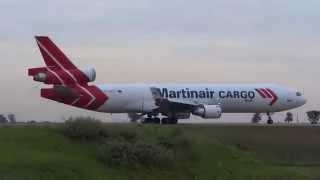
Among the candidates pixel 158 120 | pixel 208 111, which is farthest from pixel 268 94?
pixel 158 120

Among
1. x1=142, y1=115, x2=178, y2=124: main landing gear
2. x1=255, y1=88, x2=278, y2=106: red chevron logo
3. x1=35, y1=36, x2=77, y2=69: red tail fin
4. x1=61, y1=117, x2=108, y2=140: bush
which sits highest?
x1=35, y1=36, x2=77, y2=69: red tail fin

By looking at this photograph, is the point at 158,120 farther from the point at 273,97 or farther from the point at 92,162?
the point at 92,162

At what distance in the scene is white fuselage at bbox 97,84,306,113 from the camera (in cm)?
5894

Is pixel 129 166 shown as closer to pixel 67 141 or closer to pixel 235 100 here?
pixel 67 141

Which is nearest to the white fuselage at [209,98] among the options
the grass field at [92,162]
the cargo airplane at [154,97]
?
the cargo airplane at [154,97]

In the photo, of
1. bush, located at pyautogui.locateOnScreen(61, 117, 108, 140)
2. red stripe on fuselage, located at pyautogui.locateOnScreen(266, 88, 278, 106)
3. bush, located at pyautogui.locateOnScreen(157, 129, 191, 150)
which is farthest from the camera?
red stripe on fuselage, located at pyautogui.locateOnScreen(266, 88, 278, 106)

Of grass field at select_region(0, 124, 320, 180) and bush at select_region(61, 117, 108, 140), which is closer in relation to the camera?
grass field at select_region(0, 124, 320, 180)

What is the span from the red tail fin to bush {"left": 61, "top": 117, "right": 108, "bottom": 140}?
24.8 meters

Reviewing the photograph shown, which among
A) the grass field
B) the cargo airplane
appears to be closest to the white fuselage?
the cargo airplane

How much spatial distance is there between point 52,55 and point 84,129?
26706 mm

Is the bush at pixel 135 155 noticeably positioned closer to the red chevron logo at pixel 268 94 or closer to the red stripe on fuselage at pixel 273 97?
the red chevron logo at pixel 268 94

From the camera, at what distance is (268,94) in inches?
2409

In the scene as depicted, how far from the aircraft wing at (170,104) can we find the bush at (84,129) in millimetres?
26976

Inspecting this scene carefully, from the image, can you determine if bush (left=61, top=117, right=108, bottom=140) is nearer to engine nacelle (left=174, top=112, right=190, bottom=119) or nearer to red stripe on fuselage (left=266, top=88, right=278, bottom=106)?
engine nacelle (left=174, top=112, right=190, bottom=119)
